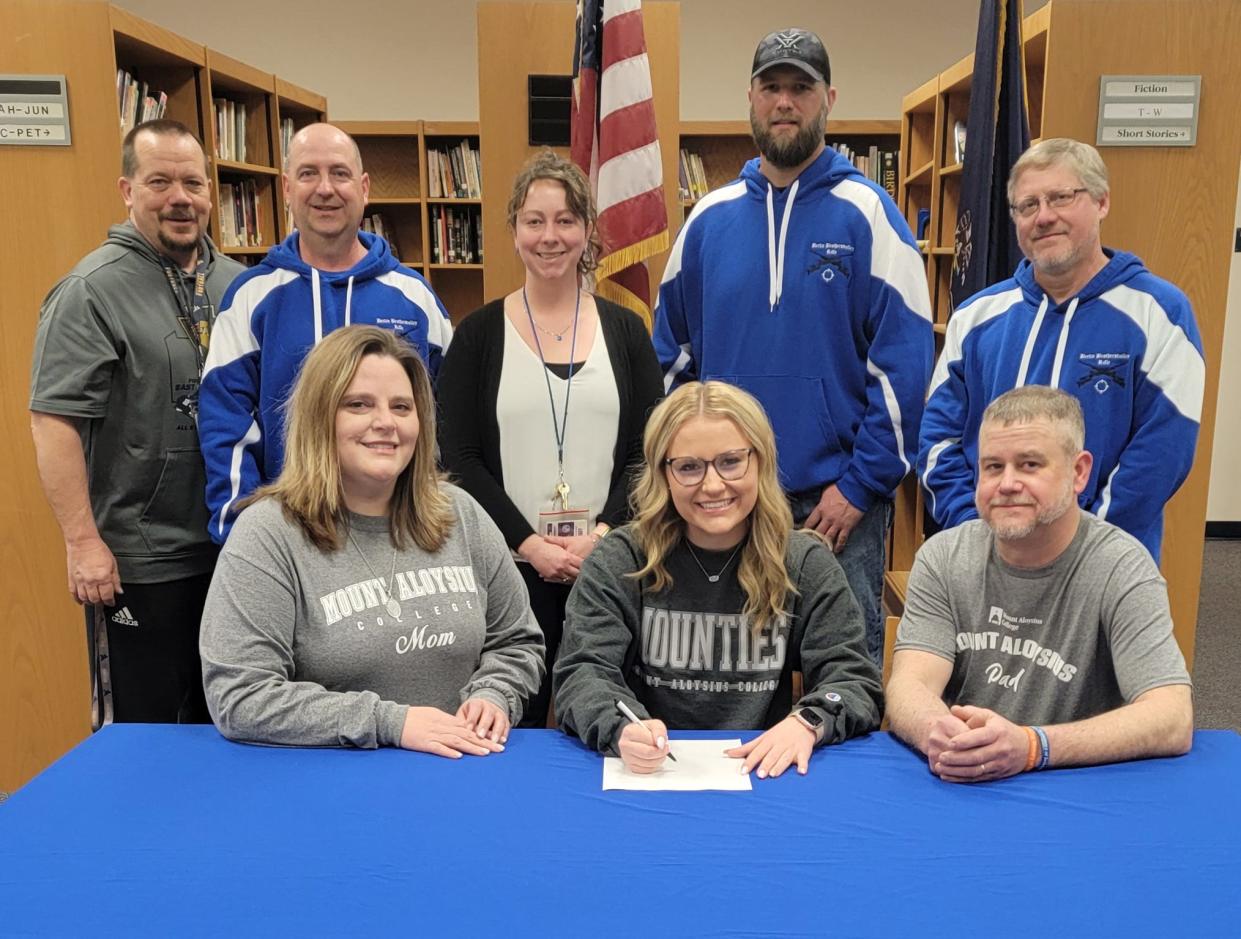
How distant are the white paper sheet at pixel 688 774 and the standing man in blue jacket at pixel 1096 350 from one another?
3.14 feet

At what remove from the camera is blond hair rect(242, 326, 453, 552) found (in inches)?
67.1

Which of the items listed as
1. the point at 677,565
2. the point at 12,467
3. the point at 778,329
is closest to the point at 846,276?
the point at 778,329

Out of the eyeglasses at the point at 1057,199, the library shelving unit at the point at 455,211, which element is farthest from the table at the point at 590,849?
the library shelving unit at the point at 455,211

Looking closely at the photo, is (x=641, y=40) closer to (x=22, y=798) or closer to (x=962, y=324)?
(x=962, y=324)

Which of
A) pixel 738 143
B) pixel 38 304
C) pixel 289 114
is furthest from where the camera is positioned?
pixel 738 143

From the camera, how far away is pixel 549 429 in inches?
88.8

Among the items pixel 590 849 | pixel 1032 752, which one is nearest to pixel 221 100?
pixel 590 849

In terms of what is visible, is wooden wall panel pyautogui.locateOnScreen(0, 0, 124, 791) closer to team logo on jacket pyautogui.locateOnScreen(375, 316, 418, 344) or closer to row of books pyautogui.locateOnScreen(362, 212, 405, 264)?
team logo on jacket pyautogui.locateOnScreen(375, 316, 418, 344)

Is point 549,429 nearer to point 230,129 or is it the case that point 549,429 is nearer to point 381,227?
point 230,129

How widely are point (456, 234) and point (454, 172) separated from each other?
1.27 ft

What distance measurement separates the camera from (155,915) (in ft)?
3.76

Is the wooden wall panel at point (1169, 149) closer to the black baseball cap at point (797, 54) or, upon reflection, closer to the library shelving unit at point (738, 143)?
the black baseball cap at point (797, 54)

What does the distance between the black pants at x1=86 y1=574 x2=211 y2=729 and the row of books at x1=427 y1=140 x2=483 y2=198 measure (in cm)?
430

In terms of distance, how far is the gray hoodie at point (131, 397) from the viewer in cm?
230
